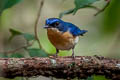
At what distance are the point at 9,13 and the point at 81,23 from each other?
1687mm

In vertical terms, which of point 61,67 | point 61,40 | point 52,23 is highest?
point 52,23

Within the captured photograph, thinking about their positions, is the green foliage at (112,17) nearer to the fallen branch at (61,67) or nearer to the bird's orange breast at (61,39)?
the bird's orange breast at (61,39)

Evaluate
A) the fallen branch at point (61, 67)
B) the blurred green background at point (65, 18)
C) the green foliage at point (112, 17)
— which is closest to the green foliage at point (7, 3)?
the fallen branch at point (61, 67)

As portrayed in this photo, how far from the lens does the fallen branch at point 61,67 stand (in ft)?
13.1

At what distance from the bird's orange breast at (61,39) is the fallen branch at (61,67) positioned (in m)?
0.72

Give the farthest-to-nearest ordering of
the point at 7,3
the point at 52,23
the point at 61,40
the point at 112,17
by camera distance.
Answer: the point at 112,17, the point at 61,40, the point at 52,23, the point at 7,3

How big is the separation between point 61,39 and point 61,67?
93cm

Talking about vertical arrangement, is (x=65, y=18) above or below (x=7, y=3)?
above

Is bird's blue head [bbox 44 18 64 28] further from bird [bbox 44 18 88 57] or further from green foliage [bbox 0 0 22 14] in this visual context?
green foliage [bbox 0 0 22 14]

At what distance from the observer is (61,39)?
4.96 metres

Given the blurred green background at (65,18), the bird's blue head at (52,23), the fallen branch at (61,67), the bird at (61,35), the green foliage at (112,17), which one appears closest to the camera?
the fallen branch at (61,67)

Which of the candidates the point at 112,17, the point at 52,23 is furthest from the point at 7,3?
the point at 112,17

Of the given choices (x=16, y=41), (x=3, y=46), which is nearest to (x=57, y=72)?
(x=3, y=46)

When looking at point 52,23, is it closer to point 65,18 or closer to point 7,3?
point 7,3
